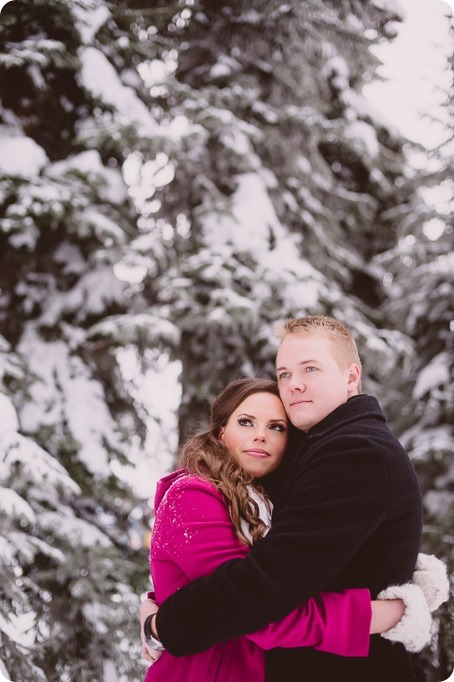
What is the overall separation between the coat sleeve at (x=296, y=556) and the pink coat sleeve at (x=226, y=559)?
0.27 ft

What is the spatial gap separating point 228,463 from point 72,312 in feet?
12.3

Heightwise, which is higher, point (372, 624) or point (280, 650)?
point (372, 624)

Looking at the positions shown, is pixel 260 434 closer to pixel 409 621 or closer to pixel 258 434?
pixel 258 434

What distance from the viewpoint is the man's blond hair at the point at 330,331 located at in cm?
234

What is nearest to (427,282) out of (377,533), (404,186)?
(404,186)

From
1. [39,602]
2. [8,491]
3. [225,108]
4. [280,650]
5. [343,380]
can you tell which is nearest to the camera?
[280,650]

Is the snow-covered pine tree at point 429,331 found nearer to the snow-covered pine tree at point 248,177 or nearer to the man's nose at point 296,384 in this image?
the snow-covered pine tree at point 248,177

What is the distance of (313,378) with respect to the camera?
2283 millimetres

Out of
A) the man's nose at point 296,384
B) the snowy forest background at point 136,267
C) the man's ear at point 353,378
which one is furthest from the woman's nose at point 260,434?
the snowy forest background at point 136,267

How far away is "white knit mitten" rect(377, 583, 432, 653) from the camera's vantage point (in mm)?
1995

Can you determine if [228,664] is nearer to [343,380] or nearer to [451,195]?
[343,380]

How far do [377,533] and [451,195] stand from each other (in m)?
6.48

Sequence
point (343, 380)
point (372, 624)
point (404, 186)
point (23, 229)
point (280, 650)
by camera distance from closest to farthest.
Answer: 1. point (372, 624)
2. point (280, 650)
3. point (343, 380)
4. point (23, 229)
5. point (404, 186)

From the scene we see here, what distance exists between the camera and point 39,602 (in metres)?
4.85
